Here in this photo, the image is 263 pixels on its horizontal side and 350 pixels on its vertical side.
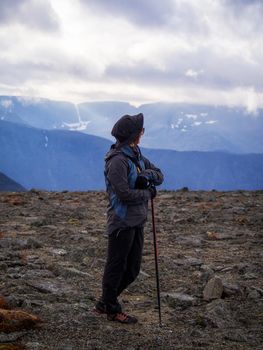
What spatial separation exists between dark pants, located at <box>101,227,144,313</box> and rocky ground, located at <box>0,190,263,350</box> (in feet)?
1.05

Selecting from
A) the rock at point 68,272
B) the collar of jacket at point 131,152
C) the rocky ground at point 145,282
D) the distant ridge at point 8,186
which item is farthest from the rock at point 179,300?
the distant ridge at point 8,186

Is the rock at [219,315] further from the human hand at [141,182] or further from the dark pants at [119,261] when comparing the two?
the human hand at [141,182]

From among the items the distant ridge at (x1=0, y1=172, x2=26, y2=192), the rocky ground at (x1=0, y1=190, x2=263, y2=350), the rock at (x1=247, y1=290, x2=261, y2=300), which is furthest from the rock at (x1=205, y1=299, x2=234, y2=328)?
the distant ridge at (x1=0, y1=172, x2=26, y2=192)

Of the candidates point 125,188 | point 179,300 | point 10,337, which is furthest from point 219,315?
point 10,337

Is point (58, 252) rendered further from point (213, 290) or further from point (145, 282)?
point (213, 290)

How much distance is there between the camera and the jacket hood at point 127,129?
268 inches

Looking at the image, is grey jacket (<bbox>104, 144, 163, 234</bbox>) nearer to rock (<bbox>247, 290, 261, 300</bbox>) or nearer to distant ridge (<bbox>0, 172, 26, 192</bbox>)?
rock (<bbox>247, 290, 261, 300</bbox>)

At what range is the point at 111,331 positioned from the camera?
6.32m

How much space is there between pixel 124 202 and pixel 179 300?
219 centimetres

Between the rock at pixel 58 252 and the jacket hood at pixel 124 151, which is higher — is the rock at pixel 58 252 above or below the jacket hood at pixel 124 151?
below

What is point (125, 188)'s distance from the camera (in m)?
6.57

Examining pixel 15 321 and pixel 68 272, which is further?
pixel 68 272

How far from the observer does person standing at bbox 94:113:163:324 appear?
22.0ft

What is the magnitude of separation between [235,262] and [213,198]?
11472 mm
